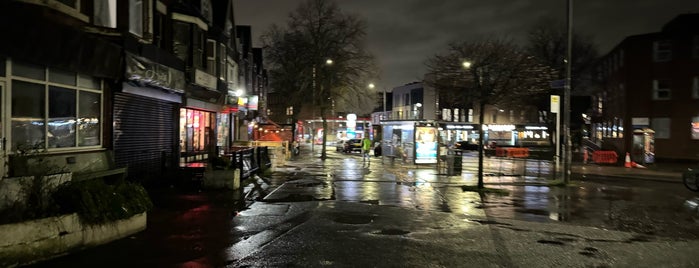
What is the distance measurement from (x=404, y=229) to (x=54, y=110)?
782 centimetres

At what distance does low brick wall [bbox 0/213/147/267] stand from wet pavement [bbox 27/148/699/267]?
206 mm

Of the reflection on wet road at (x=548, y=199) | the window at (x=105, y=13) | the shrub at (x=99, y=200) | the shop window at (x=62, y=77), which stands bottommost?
the reflection on wet road at (x=548, y=199)

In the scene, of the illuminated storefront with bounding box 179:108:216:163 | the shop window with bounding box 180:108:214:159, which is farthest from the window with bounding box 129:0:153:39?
the shop window with bounding box 180:108:214:159

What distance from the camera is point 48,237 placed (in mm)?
7133

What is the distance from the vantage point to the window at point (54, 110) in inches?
399

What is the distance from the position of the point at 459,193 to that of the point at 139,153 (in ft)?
31.5

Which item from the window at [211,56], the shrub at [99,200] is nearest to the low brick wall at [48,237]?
the shrub at [99,200]

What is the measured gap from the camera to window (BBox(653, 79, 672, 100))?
37.6 meters

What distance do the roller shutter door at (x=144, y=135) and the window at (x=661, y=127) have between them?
33.9m

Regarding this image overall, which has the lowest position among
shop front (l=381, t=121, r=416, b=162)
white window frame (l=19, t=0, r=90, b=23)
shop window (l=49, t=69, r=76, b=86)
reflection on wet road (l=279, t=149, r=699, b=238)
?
reflection on wet road (l=279, t=149, r=699, b=238)

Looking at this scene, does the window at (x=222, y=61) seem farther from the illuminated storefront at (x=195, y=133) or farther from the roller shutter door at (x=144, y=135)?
the roller shutter door at (x=144, y=135)

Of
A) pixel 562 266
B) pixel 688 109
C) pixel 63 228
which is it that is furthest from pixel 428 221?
pixel 688 109

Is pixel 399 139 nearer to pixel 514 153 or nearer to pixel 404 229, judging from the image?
pixel 514 153

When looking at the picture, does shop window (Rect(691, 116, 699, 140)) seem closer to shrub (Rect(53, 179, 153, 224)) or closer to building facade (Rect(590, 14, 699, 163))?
building facade (Rect(590, 14, 699, 163))
